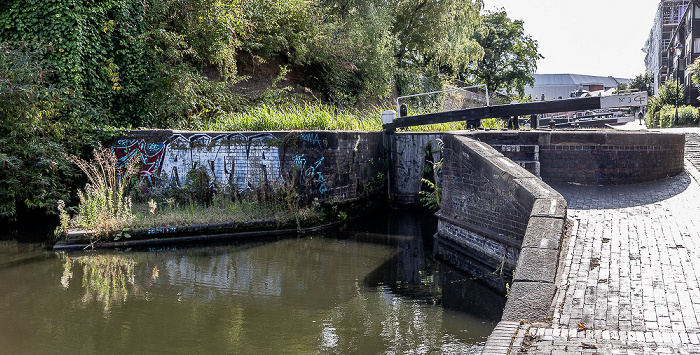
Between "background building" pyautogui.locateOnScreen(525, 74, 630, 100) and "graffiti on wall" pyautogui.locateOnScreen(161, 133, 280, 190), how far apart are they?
75.6 m

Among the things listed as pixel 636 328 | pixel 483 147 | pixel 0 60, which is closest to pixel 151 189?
pixel 0 60

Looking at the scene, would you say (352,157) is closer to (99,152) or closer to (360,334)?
(99,152)

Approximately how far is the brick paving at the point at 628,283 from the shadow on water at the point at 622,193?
0.07 metres

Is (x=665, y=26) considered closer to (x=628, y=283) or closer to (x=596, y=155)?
(x=596, y=155)

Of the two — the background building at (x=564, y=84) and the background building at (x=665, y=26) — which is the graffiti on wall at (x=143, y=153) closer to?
the background building at (x=665, y=26)

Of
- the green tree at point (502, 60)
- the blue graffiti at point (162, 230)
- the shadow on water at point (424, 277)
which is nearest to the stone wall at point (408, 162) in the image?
the shadow on water at point (424, 277)

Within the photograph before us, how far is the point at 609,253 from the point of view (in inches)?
232

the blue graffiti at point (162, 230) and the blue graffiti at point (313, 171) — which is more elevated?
the blue graffiti at point (313, 171)

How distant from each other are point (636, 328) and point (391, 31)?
75.3 feet

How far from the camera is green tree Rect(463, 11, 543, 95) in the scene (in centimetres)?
4406

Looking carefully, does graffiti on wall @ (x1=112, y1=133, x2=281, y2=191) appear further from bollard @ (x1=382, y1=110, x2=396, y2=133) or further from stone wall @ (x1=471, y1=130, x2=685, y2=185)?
stone wall @ (x1=471, y1=130, x2=685, y2=185)

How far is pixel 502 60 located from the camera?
44.8 m

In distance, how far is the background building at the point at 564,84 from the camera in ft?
278

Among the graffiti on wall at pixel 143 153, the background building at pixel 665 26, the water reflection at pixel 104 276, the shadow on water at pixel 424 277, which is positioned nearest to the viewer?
the shadow on water at pixel 424 277
